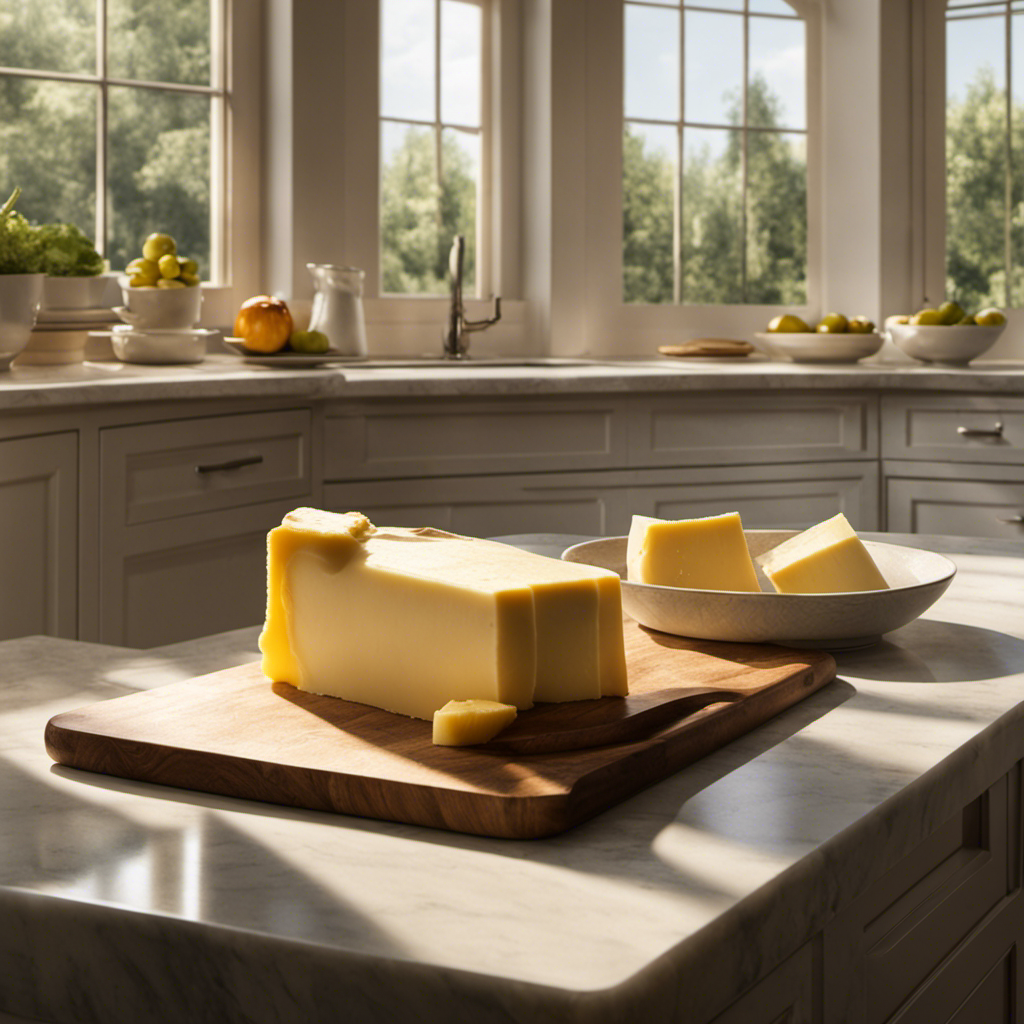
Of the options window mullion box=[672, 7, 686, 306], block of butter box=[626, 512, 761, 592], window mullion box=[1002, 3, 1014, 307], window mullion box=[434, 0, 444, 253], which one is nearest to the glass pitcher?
window mullion box=[434, 0, 444, 253]

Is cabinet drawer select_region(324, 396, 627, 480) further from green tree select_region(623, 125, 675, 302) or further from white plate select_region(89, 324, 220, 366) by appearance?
green tree select_region(623, 125, 675, 302)

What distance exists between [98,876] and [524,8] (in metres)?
3.47

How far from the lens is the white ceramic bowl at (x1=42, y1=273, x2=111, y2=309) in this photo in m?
2.58

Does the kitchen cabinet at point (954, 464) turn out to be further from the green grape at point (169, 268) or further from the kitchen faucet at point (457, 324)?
the green grape at point (169, 268)

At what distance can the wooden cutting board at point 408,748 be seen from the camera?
0.48 m

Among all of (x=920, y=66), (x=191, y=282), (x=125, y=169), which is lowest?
(x=191, y=282)

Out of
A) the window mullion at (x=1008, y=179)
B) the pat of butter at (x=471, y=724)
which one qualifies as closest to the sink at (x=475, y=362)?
the window mullion at (x=1008, y=179)

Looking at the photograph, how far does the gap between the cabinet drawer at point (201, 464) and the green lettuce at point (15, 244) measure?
431 mm

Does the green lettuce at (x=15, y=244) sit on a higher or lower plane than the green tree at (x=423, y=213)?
lower

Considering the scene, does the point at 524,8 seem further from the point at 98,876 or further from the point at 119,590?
the point at 98,876

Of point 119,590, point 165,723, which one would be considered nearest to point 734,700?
point 165,723

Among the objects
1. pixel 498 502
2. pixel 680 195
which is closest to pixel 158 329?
pixel 498 502

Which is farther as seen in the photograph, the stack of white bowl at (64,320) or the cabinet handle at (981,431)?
the cabinet handle at (981,431)

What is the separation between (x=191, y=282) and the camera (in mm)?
2795
